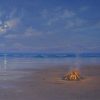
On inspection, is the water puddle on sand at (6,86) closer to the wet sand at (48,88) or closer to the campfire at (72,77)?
the wet sand at (48,88)

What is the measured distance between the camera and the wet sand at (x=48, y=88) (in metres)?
4.32

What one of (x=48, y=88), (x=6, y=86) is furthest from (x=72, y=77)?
(x=6, y=86)

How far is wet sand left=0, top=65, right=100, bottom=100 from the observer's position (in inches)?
170

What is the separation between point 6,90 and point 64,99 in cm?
96

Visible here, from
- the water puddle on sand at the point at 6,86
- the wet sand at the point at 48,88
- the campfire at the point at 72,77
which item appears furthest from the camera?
the campfire at the point at 72,77

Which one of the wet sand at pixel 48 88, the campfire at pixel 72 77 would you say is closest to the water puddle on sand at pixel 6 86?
the wet sand at pixel 48 88

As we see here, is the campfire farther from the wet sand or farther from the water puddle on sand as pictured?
the water puddle on sand

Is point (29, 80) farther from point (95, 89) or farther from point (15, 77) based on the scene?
point (95, 89)

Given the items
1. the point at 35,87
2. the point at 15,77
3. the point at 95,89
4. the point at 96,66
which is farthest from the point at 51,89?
the point at 96,66

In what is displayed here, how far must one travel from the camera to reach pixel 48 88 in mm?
4762

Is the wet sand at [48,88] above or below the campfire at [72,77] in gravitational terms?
below

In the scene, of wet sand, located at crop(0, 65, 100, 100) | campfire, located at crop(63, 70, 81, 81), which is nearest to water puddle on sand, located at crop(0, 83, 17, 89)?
wet sand, located at crop(0, 65, 100, 100)

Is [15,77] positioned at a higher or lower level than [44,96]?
higher

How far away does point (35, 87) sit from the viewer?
4.86m
